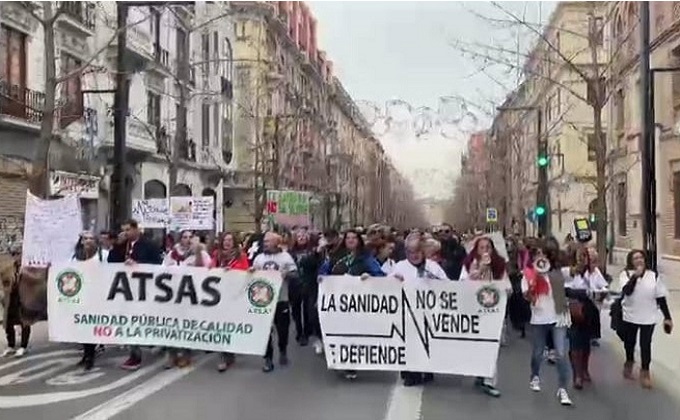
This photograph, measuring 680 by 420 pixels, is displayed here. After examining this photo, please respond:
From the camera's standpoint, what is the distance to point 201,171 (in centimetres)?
4019

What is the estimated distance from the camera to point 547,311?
9414 mm

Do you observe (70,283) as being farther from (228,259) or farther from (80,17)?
(80,17)

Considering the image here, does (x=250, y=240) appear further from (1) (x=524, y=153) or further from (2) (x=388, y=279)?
(1) (x=524, y=153)

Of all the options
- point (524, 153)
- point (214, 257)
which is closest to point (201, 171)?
point (524, 153)

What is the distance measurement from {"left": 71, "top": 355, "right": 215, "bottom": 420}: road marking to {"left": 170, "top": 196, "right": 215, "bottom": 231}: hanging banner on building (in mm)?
8906

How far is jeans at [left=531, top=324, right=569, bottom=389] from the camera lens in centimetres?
920

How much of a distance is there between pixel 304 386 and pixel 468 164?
57921mm

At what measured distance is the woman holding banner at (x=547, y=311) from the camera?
9.38 m

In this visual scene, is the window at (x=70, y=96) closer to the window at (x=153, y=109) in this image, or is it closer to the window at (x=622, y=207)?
the window at (x=153, y=109)

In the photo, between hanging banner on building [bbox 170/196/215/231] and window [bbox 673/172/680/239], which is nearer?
hanging banner on building [bbox 170/196/215/231]

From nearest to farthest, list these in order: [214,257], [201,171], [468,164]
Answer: [214,257] < [201,171] < [468,164]

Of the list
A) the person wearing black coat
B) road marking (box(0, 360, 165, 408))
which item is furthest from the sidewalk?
the person wearing black coat

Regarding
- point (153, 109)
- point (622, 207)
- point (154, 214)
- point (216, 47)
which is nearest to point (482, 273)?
point (154, 214)

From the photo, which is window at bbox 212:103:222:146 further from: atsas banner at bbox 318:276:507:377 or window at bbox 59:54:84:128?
atsas banner at bbox 318:276:507:377
